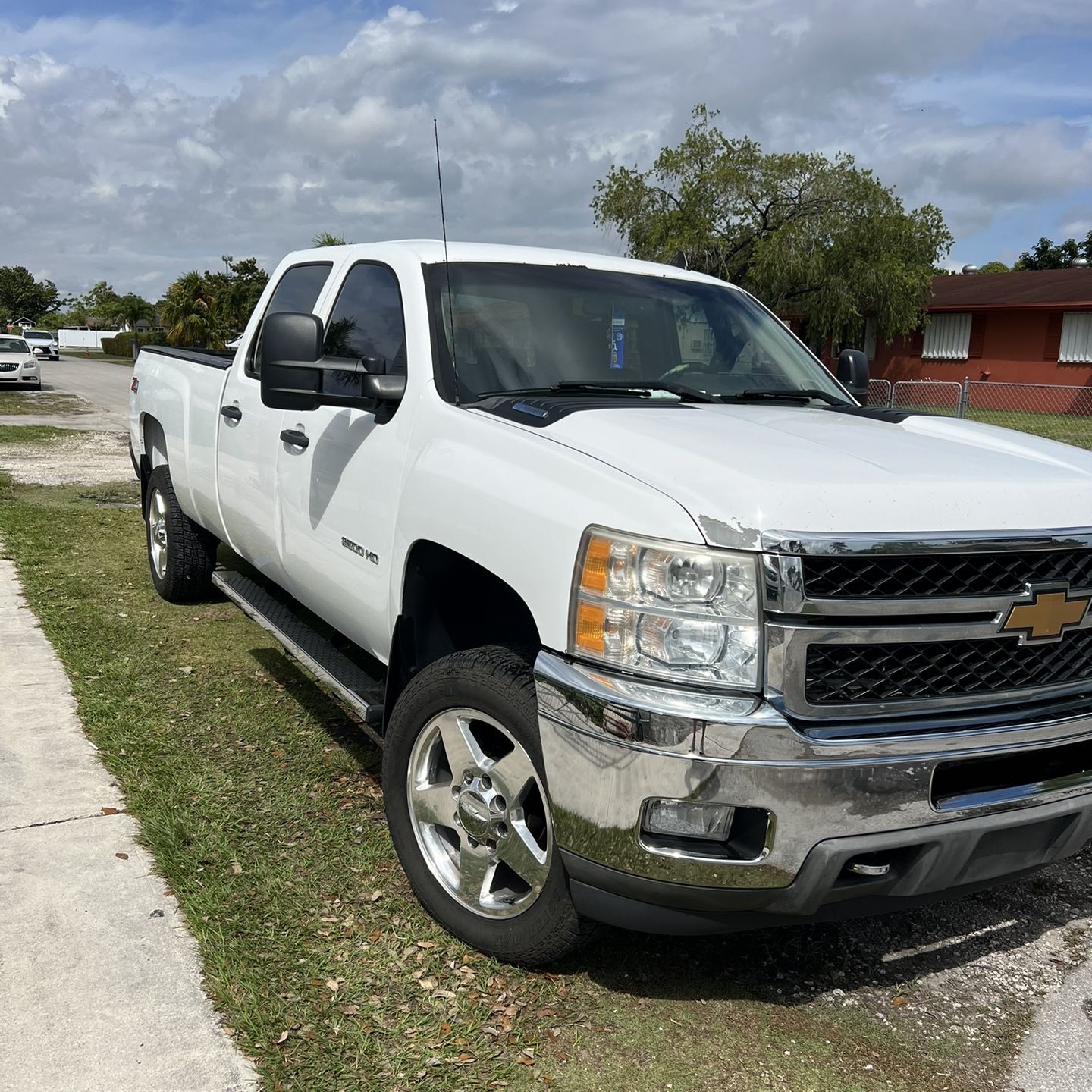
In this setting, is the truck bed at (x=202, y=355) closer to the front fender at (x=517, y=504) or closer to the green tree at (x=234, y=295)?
the front fender at (x=517, y=504)

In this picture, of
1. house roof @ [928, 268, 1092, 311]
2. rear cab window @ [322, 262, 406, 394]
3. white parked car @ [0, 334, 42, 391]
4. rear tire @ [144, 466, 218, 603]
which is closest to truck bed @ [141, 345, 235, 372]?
rear tire @ [144, 466, 218, 603]

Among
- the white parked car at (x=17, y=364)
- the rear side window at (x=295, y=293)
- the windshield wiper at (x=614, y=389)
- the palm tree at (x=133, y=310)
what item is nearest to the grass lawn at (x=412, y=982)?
the windshield wiper at (x=614, y=389)

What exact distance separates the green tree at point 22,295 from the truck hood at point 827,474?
141 meters

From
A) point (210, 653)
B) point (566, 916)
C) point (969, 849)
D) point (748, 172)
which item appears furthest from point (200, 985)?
point (748, 172)

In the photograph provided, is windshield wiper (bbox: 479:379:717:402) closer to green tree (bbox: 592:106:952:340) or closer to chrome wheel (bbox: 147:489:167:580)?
chrome wheel (bbox: 147:489:167:580)

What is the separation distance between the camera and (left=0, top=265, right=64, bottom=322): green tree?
430 ft

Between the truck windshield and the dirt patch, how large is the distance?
1001 centimetres

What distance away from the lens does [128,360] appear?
68688 mm

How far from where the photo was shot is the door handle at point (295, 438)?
170 inches

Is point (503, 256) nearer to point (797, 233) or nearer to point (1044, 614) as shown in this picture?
point (1044, 614)

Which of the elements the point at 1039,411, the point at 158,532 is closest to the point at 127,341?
the point at 1039,411

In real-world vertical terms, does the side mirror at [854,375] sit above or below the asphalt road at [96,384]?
above

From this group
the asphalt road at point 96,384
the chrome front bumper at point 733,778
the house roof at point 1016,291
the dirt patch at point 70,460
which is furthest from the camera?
the house roof at point 1016,291

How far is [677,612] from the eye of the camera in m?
2.54
